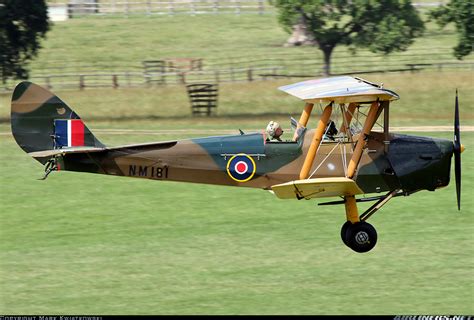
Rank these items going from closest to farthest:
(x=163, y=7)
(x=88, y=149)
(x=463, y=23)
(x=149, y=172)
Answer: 1. (x=88, y=149)
2. (x=149, y=172)
3. (x=463, y=23)
4. (x=163, y=7)

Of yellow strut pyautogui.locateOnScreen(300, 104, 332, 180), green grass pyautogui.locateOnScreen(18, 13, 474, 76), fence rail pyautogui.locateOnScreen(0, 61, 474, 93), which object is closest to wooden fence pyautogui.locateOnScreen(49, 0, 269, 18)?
green grass pyautogui.locateOnScreen(18, 13, 474, 76)

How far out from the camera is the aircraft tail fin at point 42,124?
72.1ft

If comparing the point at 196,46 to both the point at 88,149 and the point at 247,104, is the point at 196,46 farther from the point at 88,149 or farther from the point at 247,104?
the point at 88,149

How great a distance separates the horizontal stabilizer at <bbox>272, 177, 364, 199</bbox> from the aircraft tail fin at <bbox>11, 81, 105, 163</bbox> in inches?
184

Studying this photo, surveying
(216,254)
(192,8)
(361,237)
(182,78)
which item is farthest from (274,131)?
(192,8)

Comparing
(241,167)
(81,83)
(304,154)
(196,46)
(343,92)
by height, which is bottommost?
(196,46)

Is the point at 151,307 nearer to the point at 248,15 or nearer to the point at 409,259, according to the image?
the point at 409,259

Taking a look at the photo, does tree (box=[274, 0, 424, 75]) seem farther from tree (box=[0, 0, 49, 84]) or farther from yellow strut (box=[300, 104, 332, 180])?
yellow strut (box=[300, 104, 332, 180])

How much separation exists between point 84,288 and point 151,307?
2276 millimetres

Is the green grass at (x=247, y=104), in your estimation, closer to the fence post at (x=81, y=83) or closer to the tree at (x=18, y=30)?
the fence post at (x=81, y=83)

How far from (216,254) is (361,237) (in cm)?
422

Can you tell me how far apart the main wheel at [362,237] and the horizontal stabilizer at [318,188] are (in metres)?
0.97

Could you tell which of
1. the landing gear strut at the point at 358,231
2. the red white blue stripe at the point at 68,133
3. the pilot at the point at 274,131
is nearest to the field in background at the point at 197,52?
the red white blue stripe at the point at 68,133

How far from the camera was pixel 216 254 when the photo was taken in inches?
933
